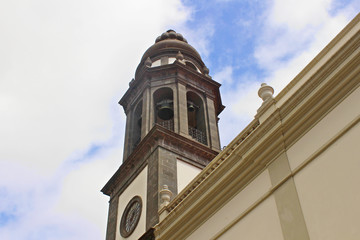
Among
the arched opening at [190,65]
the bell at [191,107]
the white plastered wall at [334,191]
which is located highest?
the arched opening at [190,65]

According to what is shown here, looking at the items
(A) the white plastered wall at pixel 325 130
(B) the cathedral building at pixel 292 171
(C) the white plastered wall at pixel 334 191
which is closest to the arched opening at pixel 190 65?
(B) the cathedral building at pixel 292 171

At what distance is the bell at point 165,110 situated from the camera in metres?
19.5

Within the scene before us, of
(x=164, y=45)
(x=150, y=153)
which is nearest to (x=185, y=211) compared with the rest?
(x=150, y=153)

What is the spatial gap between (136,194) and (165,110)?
4484 millimetres

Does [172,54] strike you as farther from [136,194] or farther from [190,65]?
[136,194]

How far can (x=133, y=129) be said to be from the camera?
66.5ft

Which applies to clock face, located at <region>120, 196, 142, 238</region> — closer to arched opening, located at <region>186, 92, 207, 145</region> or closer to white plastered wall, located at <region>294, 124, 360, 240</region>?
arched opening, located at <region>186, 92, 207, 145</region>

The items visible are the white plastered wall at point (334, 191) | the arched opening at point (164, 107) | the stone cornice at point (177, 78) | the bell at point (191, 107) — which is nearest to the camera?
the white plastered wall at point (334, 191)

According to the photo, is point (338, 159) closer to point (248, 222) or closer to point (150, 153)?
point (248, 222)

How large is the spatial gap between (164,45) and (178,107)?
569cm

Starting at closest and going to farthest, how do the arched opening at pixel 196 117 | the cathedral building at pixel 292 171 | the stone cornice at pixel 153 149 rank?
1. the cathedral building at pixel 292 171
2. the stone cornice at pixel 153 149
3. the arched opening at pixel 196 117

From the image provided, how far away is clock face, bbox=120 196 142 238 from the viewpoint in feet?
51.6

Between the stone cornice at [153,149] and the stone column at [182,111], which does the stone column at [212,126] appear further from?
the stone column at [182,111]

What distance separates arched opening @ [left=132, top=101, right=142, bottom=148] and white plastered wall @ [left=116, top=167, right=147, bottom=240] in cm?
284
